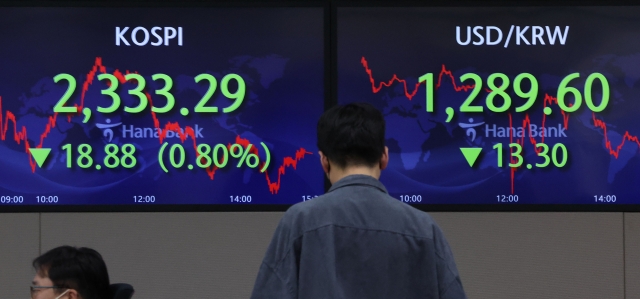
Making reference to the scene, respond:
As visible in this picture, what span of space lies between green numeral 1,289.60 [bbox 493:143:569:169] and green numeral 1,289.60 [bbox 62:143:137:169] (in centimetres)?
189

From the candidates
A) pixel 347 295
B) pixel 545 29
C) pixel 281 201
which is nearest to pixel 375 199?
pixel 347 295

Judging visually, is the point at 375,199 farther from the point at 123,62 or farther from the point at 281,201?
the point at 123,62

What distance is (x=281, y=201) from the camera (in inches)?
167

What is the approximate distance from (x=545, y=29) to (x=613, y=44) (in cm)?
35

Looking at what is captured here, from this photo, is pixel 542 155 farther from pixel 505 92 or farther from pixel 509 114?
pixel 505 92

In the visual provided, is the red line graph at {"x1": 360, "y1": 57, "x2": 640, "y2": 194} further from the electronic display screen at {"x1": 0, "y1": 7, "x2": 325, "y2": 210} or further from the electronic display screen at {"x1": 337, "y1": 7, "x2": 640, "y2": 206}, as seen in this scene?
the electronic display screen at {"x1": 0, "y1": 7, "x2": 325, "y2": 210}

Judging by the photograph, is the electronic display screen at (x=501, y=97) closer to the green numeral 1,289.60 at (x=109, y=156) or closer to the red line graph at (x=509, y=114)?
the red line graph at (x=509, y=114)

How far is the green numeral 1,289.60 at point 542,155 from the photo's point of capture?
13.8 feet

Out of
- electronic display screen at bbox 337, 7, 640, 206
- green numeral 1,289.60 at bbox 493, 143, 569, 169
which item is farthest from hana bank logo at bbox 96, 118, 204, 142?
green numeral 1,289.60 at bbox 493, 143, 569, 169

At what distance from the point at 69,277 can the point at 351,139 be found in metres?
1.10

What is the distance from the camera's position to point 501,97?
423cm

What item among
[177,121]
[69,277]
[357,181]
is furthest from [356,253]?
[177,121]

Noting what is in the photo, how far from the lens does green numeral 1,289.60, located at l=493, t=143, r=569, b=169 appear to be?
165 inches

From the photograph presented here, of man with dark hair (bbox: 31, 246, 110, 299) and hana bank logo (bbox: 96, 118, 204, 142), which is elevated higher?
hana bank logo (bbox: 96, 118, 204, 142)
